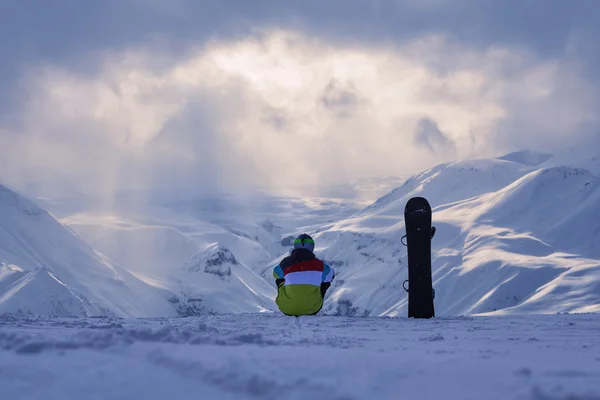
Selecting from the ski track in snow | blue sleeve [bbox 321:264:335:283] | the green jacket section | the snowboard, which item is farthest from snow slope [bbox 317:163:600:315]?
the ski track in snow

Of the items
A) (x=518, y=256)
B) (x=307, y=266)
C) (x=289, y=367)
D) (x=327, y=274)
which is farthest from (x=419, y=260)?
(x=518, y=256)

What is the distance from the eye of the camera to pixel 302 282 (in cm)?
1321

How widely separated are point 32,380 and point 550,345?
604 cm

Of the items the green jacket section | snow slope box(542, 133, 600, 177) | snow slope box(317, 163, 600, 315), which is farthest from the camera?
snow slope box(542, 133, 600, 177)

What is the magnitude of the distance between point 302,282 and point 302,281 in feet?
0.09

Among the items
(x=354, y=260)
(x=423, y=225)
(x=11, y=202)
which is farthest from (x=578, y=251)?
(x=11, y=202)

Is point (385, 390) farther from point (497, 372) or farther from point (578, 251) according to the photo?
point (578, 251)

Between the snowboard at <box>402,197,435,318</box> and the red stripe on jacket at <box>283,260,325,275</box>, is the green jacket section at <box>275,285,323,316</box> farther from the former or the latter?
the snowboard at <box>402,197,435,318</box>

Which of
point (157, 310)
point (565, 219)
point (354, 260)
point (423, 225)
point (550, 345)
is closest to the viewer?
point (550, 345)

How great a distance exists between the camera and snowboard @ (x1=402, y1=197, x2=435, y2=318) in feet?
47.3

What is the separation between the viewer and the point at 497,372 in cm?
595

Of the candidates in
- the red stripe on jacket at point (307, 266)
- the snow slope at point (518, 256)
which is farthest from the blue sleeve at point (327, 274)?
the snow slope at point (518, 256)

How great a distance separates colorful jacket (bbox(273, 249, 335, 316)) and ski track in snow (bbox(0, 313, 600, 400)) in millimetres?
4343

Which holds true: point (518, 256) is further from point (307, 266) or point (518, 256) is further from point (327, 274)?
point (307, 266)
